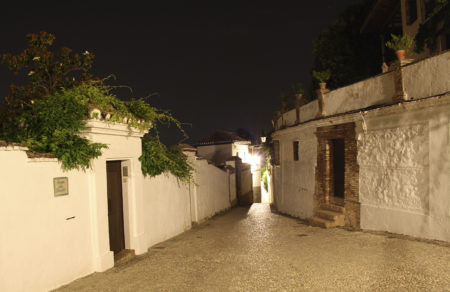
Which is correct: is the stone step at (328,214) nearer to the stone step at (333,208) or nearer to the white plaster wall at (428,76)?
the stone step at (333,208)

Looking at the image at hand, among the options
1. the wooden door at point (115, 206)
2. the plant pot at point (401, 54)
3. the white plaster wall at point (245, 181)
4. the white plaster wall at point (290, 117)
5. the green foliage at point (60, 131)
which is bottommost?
the white plaster wall at point (245, 181)

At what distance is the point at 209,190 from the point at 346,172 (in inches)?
248

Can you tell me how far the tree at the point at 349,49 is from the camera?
18.2 m

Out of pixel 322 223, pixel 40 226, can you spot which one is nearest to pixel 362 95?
pixel 322 223

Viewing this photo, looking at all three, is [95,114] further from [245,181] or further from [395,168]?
[245,181]

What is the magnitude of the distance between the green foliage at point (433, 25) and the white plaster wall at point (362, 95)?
2.96 meters

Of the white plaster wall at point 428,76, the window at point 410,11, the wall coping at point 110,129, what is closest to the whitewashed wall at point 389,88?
the white plaster wall at point 428,76

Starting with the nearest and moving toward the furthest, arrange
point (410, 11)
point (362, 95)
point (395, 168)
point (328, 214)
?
point (395, 168)
point (362, 95)
point (328, 214)
point (410, 11)

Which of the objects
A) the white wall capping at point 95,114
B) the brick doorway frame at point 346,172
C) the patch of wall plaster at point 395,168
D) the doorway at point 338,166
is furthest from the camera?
the doorway at point 338,166

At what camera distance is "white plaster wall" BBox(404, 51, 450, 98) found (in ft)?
24.0

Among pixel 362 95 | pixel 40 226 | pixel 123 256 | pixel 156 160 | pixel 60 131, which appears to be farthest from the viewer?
pixel 362 95

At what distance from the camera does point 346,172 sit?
10211 millimetres

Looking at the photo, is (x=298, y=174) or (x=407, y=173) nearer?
(x=407, y=173)

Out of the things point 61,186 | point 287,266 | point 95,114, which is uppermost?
point 95,114
